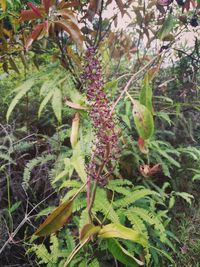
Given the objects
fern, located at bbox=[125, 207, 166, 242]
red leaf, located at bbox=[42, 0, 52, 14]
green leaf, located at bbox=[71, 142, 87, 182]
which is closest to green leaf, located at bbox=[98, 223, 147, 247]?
green leaf, located at bbox=[71, 142, 87, 182]

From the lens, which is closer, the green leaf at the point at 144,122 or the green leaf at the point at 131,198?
the green leaf at the point at 144,122

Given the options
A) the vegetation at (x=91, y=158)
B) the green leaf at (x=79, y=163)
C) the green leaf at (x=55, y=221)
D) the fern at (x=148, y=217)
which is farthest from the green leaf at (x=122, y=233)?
the fern at (x=148, y=217)

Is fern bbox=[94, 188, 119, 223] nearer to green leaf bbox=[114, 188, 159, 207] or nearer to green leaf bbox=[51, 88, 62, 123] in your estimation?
green leaf bbox=[114, 188, 159, 207]

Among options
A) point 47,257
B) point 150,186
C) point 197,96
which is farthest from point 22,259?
point 197,96

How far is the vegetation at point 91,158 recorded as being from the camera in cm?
101

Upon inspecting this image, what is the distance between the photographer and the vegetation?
1007mm

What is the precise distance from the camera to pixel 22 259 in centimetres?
180

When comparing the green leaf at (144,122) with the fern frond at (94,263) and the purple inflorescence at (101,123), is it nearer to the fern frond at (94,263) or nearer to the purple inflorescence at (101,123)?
the purple inflorescence at (101,123)

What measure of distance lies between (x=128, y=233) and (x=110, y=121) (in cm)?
27

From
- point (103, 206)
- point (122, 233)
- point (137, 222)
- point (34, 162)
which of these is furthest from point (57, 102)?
point (122, 233)

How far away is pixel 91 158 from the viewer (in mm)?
955

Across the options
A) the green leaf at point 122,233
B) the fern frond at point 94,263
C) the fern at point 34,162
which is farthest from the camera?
the fern at point 34,162

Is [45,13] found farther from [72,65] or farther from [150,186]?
[150,186]

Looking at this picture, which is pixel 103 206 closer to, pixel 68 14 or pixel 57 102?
pixel 57 102
